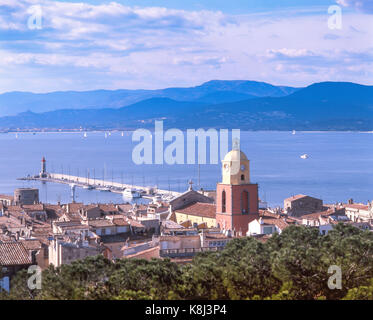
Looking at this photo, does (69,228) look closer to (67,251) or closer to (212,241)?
(212,241)

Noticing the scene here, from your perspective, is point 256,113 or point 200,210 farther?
point 256,113

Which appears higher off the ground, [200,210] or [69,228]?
[200,210]

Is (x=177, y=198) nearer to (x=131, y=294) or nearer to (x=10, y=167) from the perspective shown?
(x=131, y=294)

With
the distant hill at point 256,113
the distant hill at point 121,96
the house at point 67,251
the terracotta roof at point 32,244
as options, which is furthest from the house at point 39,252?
the distant hill at point 256,113

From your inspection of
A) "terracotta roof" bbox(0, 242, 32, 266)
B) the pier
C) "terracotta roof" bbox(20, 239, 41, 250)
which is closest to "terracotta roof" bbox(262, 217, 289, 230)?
"terracotta roof" bbox(20, 239, 41, 250)

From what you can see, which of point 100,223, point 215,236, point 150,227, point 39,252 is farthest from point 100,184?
point 39,252

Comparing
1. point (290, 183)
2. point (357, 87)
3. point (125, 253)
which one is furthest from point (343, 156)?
point (125, 253)

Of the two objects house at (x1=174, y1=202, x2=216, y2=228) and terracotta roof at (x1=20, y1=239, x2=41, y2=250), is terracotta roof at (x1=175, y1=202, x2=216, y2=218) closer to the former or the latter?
house at (x1=174, y1=202, x2=216, y2=228)
